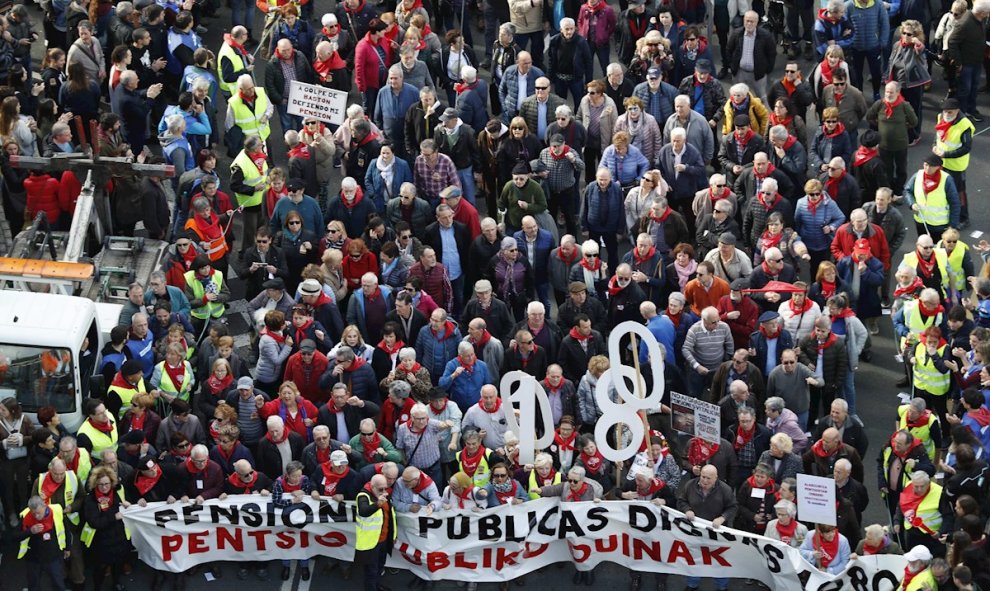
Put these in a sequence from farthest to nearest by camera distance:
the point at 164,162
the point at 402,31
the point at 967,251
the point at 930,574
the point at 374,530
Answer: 1. the point at 402,31
2. the point at 164,162
3. the point at 967,251
4. the point at 374,530
5. the point at 930,574

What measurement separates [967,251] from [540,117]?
560cm

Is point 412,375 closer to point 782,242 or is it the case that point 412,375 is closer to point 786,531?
point 786,531

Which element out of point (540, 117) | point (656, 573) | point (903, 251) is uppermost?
point (540, 117)

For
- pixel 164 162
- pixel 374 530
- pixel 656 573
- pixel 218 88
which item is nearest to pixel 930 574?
pixel 656 573

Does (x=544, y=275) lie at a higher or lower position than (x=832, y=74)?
lower

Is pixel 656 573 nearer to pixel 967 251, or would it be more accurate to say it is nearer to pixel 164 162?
pixel 967 251

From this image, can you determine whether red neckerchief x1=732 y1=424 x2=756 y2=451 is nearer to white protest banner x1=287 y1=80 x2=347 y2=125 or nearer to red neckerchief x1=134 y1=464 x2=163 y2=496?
red neckerchief x1=134 y1=464 x2=163 y2=496

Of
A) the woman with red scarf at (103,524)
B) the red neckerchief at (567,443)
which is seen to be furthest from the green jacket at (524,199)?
the woman with red scarf at (103,524)

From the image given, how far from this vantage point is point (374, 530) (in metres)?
21.2

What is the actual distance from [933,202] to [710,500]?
6052 millimetres

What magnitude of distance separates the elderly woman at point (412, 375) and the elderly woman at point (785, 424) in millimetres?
3532

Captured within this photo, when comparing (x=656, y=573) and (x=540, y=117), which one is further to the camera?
(x=540, y=117)

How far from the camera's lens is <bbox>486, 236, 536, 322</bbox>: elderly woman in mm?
24000

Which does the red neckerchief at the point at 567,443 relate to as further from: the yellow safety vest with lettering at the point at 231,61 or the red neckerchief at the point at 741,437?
the yellow safety vest with lettering at the point at 231,61
